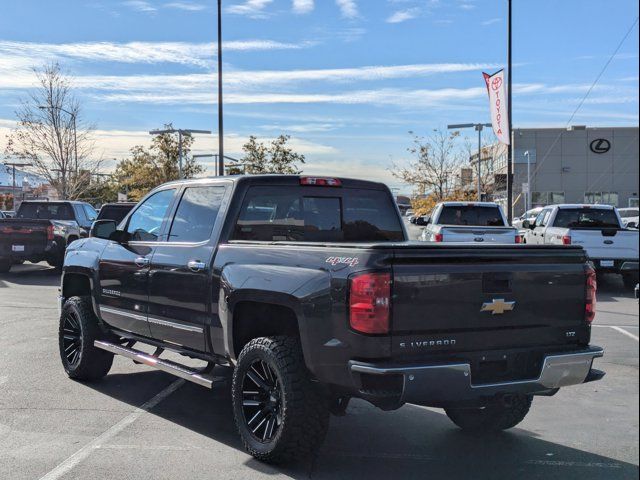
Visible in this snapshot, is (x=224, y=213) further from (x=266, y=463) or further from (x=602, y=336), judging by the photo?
(x=602, y=336)

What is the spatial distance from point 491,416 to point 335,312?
196 centimetres

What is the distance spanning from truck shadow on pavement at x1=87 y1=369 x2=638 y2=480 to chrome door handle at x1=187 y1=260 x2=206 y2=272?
1281 mm

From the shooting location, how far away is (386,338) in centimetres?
379

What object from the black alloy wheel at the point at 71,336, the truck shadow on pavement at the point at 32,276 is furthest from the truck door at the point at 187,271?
the truck shadow on pavement at the point at 32,276

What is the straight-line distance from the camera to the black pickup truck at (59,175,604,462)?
382 centimetres

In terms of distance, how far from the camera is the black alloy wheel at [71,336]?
6.78m

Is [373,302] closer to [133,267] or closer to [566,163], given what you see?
[133,267]

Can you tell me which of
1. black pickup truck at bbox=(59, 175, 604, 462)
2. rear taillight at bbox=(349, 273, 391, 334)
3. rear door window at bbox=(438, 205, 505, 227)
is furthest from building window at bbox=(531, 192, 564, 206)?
rear taillight at bbox=(349, 273, 391, 334)

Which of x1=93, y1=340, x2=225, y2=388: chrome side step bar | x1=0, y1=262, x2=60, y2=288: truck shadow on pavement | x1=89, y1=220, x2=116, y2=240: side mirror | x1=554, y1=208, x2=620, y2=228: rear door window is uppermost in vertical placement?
x1=554, y1=208, x2=620, y2=228: rear door window

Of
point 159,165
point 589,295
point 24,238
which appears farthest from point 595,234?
point 159,165

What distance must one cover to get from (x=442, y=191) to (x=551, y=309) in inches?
1337

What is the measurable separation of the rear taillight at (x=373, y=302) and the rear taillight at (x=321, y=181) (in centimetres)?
199

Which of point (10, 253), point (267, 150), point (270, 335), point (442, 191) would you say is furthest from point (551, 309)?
point (267, 150)

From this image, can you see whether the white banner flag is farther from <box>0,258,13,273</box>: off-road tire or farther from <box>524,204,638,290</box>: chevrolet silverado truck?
<box>0,258,13,273</box>: off-road tire
